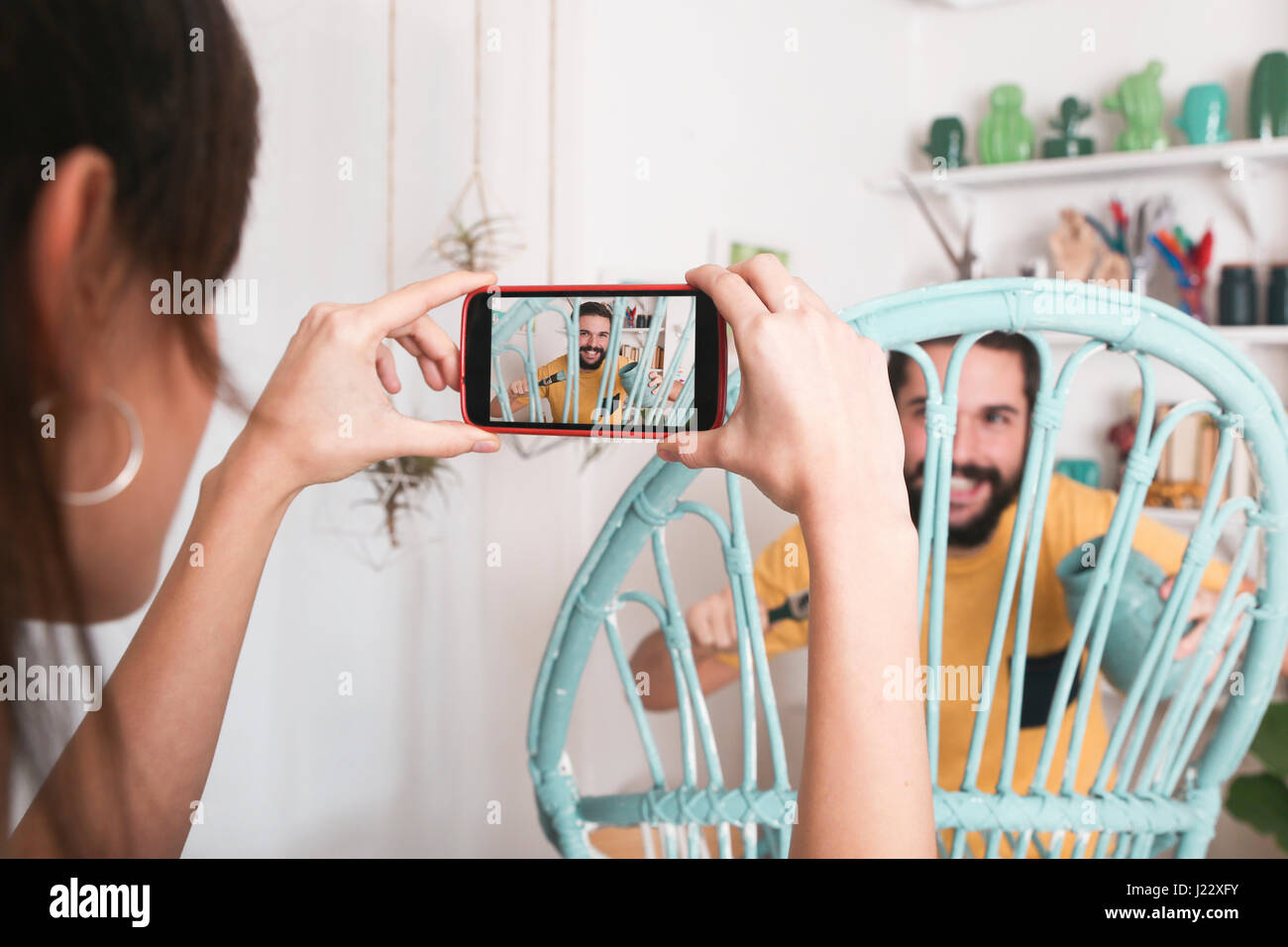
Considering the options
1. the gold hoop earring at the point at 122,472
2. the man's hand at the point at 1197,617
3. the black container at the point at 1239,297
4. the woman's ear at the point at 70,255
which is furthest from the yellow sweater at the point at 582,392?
the black container at the point at 1239,297

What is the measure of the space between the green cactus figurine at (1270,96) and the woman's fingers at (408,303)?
193 cm

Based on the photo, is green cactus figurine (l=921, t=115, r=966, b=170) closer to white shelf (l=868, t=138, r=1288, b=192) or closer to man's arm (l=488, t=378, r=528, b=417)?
white shelf (l=868, t=138, r=1288, b=192)

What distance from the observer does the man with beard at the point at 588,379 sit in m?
0.61

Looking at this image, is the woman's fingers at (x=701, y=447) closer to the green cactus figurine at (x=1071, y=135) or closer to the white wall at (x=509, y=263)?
the white wall at (x=509, y=263)

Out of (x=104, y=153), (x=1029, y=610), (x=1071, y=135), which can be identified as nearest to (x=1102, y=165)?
(x=1071, y=135)

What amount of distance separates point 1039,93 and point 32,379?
2.34 metres

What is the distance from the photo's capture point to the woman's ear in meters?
0.50

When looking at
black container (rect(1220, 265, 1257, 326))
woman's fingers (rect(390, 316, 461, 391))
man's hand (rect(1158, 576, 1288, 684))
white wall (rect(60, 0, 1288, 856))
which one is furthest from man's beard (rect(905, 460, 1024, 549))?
woman's fingers (rect(390, 316, 461, 391))

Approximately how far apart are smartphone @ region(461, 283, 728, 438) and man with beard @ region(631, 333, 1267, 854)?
658 millimetres

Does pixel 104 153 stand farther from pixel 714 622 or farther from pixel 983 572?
pixel 983 572

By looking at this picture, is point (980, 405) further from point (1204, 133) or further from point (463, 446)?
point (463, 446)

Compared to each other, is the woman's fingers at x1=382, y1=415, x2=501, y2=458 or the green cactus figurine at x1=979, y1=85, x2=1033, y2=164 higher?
the green cactus figurine at x1=979, y1=85, x2=1033, y2=164

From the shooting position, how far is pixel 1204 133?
200 cm

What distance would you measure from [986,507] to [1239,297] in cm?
88
